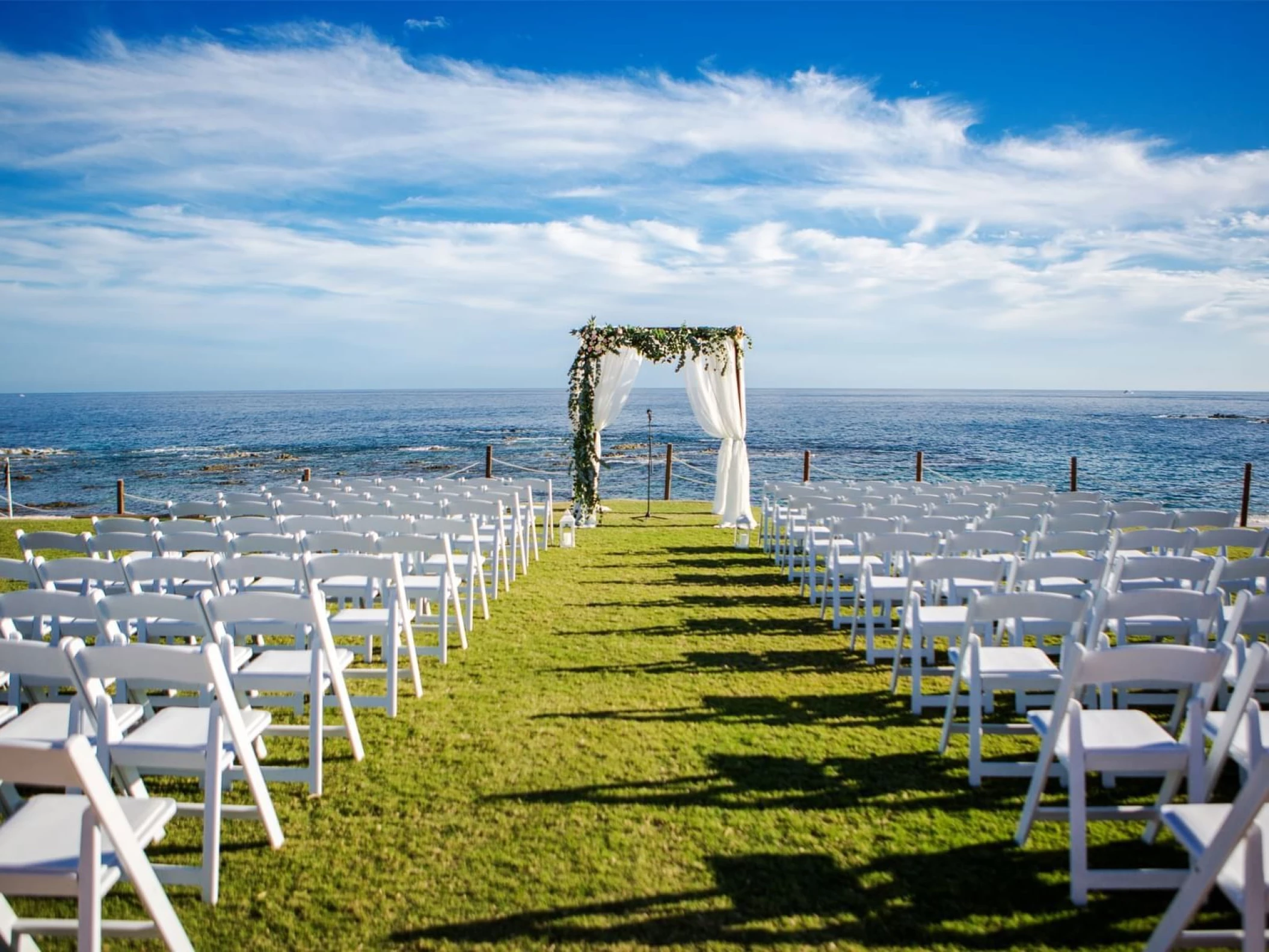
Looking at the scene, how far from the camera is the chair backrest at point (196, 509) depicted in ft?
22.4

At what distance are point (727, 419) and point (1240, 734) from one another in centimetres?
919

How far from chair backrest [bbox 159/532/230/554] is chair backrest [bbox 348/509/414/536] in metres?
0.93

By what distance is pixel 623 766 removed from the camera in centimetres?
385

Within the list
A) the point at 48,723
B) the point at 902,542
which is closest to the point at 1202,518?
the point at 902,542

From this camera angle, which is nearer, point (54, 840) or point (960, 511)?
point (54, 840)

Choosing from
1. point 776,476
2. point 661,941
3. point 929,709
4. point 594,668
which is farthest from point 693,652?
point 776,476

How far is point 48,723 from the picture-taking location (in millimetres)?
3180

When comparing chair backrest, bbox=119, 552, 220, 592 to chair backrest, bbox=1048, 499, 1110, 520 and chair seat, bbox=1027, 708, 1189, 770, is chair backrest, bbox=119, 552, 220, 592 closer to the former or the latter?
chair seat, bbox=1027, 708, 1189, 770

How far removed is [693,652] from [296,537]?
279cm

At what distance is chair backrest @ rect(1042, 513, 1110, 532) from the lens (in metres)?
6.18

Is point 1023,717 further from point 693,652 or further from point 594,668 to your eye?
point 594,668

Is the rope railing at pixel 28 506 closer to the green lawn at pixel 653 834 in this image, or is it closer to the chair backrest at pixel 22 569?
the chair backrest at pixel 22 569

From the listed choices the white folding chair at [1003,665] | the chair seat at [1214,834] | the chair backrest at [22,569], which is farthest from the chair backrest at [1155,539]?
the chair backrest at [22,569]

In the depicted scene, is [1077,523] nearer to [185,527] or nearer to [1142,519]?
[1142,519]
